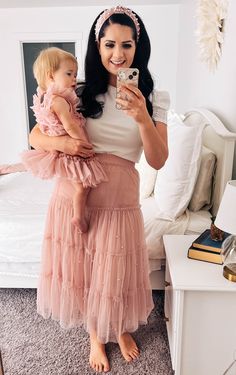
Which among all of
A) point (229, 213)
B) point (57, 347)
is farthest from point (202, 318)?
point (57, 347)

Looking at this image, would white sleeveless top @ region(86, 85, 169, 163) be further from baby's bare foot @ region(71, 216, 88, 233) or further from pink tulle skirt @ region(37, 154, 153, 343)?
baby's bare foot @ region(71, 216, 88, 233)

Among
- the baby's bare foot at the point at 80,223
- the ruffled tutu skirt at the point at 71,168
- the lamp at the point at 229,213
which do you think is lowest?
the baby's bare foot at the point at 80,223

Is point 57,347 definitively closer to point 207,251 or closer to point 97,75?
point 207,251

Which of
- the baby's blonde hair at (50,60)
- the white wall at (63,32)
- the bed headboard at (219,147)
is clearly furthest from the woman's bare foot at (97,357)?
the white wall at (63,32)

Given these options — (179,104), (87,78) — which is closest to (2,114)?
(179,104)

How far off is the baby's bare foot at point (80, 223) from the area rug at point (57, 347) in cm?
61

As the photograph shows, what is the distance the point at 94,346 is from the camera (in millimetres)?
1417

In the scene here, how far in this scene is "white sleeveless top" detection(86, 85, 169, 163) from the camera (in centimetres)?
113

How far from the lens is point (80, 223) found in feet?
3.92

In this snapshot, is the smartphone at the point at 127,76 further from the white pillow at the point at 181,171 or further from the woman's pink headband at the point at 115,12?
the white pillow at the point at 181,171

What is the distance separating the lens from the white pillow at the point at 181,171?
1.61 meters

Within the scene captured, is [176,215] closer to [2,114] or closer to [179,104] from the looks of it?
[179,104]

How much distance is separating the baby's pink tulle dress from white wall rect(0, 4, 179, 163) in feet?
8.52

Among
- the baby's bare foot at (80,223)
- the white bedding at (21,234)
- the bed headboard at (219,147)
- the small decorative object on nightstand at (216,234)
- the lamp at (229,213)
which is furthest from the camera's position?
the white bedding at (21,234)
